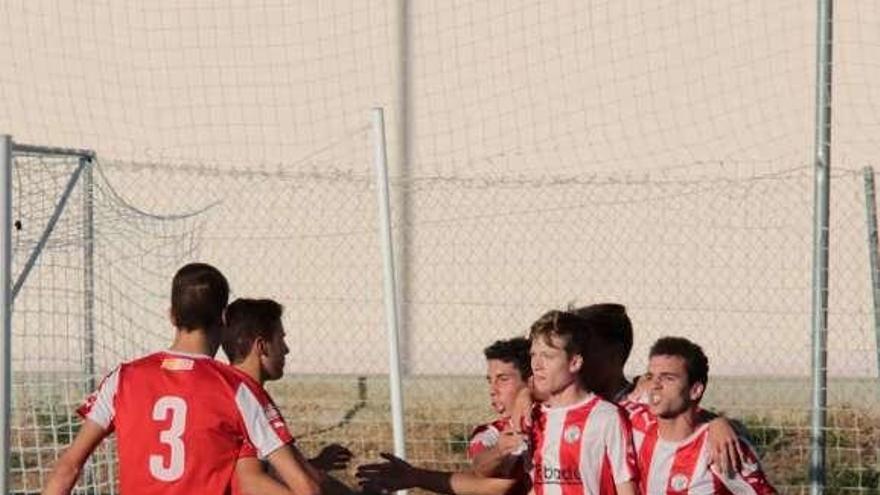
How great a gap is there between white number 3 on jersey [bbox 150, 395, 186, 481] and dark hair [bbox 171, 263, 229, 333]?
0.81ft

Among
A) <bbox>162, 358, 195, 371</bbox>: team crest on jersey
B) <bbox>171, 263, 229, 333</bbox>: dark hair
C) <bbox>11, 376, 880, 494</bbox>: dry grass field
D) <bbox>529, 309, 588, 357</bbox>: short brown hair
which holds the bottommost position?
<bbox>11, 376, 880, 494</bbox>: dry grass field

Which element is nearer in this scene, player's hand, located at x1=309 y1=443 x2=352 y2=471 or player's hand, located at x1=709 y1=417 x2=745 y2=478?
player's hand, located at x1=709 y1=417 x2=745 y2=478

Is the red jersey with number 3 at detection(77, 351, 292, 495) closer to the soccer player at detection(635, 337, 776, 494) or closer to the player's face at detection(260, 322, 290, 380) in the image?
the player's face at detection(260, 322, 290, 380)

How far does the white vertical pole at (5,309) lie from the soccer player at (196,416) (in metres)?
2.08

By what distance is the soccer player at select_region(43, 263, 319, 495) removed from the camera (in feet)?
20.7

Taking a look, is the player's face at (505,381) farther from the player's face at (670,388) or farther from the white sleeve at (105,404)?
the white sleeve at (105,404)

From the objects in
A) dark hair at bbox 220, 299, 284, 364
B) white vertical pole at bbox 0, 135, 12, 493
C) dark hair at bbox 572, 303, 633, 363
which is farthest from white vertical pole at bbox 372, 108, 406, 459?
dark hair at bbox 220, 299, 284, 364

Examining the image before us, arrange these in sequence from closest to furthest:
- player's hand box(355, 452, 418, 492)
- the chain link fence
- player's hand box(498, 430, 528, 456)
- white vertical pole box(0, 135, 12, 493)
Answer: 1. player's hand box(498, 430, 528, 456)
2. player's hand box(355, 452, 418, 492)
3. white vertical pole box(0, 135, 12, 493)
4. the chain link fence

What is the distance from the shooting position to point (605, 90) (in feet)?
48.2

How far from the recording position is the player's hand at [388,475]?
6.68 meters

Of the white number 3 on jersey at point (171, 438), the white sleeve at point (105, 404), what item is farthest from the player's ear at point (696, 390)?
the white sleeve at point (105, 404)

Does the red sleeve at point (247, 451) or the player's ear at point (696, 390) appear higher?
the player's ear at point (696, 390)

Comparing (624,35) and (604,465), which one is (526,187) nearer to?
(624,35)

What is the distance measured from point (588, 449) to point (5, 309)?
3.05m
